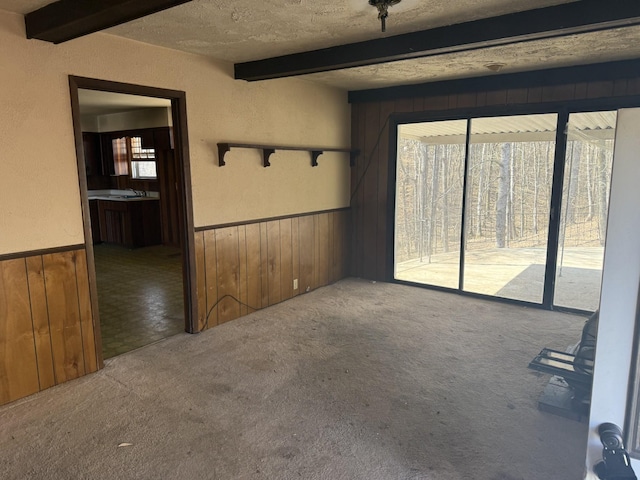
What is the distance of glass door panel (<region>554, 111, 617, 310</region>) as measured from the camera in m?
4.17

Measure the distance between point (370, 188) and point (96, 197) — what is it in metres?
5.52

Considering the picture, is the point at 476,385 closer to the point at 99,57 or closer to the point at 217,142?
the point at 217,142

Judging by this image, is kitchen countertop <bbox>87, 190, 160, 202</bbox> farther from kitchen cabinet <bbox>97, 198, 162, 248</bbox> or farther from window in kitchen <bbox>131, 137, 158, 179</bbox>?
window in kitchen <bbox>131, 137, 158, 179</bbox>

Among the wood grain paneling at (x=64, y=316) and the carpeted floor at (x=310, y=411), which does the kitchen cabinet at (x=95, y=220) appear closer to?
the carpeted floor at (x=310, y=411)

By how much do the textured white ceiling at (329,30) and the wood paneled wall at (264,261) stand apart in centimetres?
157

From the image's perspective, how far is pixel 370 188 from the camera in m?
5.49

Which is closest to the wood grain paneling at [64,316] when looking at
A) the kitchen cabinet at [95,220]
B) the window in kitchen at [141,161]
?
the window in kitchen at [141,161]

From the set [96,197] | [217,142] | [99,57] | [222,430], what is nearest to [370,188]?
Result: [217,142]

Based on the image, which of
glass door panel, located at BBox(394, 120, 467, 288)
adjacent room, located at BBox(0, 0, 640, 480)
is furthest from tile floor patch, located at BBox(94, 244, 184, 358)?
glass door panel, located at BBox(394, 120, 467, 288)

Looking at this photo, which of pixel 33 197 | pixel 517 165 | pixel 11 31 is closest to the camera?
pixel 11 31

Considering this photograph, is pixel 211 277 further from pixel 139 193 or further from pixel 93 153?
pixel 93 153

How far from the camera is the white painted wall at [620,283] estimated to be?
117 centimetres

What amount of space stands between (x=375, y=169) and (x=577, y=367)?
3303 millimetres

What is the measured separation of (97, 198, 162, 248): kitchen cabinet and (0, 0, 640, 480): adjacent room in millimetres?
1557
